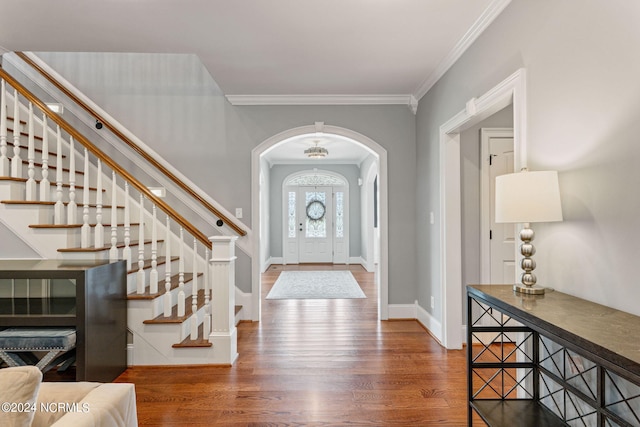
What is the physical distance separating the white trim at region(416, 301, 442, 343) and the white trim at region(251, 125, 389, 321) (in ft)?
1.20

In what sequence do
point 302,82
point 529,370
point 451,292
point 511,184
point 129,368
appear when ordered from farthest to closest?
point 302,82 < point 451,292 < point 129,368 < point 529,370 < point 511,184

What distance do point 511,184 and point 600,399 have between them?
924 millimetres

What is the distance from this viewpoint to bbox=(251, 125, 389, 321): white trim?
4250 mm

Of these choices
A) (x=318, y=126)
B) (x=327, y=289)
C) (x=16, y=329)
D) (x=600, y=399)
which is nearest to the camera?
(x=600, y=399)

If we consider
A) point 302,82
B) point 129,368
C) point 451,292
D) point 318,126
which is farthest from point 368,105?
point 129,368

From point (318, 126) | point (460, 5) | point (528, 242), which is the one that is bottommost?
point (528, 242)

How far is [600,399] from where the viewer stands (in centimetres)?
121

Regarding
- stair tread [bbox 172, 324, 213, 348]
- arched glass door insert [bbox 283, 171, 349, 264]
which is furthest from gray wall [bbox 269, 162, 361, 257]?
stair tread [bbox 172, 324, 213, 348]

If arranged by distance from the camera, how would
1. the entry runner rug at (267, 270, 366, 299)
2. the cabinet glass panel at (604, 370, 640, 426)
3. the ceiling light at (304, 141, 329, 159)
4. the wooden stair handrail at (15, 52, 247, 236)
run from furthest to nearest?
the ceiling light at (304, 141, 329, 159) < the entry runner rug at (267, 270, 366, 299) < the wooden stair handrail at (15, 52, 247, 236) < the cabinet glass panel at (604, 370, 640, 426)

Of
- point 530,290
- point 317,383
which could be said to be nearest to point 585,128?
point 530,290

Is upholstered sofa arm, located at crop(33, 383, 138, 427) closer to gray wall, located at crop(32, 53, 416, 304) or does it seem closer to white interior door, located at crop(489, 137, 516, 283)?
gray wall, located at crop(32, 53, 416, 304)

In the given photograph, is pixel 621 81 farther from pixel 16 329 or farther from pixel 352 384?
pixel 16 329

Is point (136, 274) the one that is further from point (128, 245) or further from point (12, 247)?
point (12, 247)

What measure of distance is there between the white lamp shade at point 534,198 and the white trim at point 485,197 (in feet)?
6.45
